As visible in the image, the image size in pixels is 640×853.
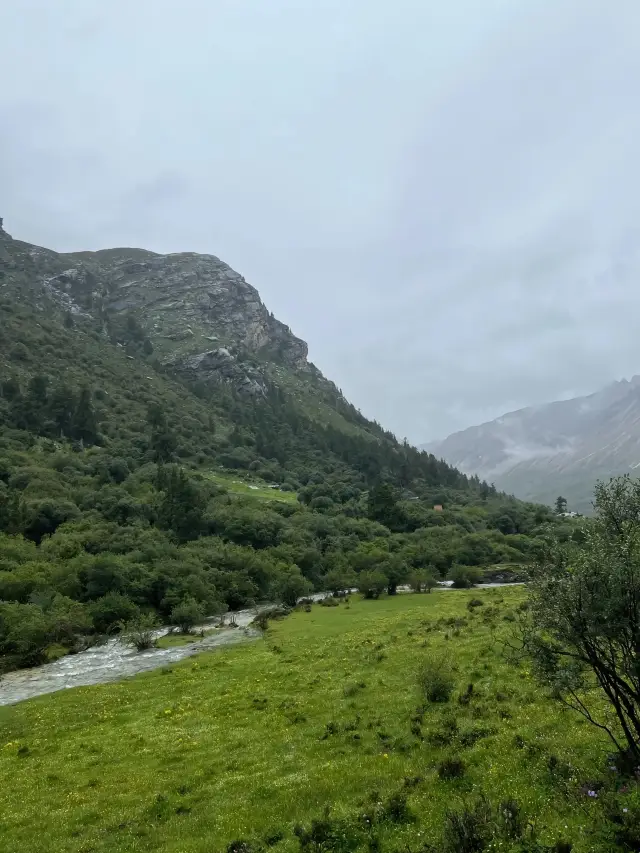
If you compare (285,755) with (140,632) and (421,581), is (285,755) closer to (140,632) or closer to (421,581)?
(140,632)

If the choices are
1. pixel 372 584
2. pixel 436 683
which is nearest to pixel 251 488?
pixel 372 584

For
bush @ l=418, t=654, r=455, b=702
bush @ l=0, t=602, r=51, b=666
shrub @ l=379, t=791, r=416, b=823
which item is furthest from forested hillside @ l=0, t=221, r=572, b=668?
shrub @ l=379, t=791, r=416, b=823

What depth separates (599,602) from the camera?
11844 mm

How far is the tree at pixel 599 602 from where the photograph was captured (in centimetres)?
1170

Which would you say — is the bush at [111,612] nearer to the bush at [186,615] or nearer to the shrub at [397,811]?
the bush at [186,615]

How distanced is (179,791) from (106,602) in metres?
46.9

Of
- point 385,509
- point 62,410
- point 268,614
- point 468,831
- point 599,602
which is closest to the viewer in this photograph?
point 468,831

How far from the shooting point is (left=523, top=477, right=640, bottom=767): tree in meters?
11.7

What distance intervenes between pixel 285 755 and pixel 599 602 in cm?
1400

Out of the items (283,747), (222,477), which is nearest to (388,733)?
(283,747)

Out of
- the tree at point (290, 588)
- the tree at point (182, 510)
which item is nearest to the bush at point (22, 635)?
the tree at point (290, 588)

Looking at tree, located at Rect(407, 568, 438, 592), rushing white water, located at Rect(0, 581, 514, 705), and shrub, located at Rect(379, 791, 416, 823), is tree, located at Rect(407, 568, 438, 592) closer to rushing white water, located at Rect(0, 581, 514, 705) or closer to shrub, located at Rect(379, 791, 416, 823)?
rushing white water, located at Rect(0, 581, 514, 705)

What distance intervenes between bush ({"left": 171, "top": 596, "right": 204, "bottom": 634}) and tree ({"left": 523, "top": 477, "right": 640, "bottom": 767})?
2086 inches

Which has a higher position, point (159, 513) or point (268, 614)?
point (159, 513)
